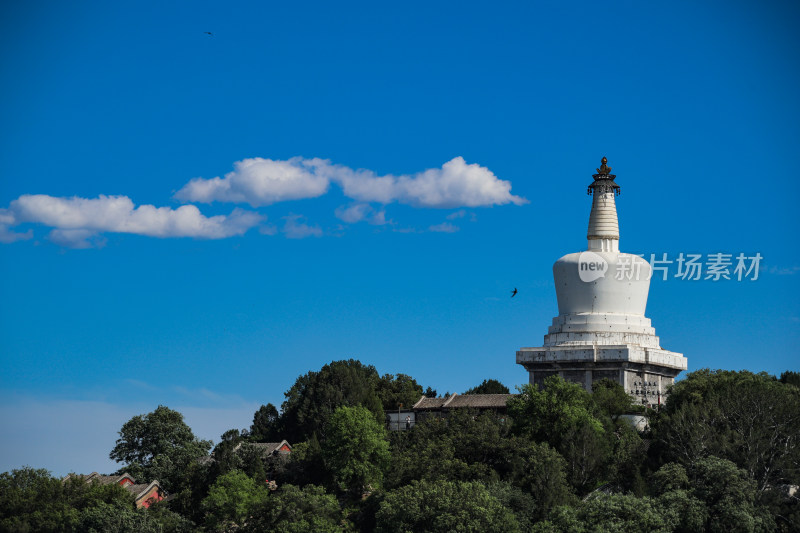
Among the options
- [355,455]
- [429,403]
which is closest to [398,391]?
[429,403]

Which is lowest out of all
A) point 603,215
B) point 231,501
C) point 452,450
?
point 231,501

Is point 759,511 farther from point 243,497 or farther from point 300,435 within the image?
point 300,435

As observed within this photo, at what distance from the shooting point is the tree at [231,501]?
5094 centimetres

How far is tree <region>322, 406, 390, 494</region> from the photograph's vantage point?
176 ft

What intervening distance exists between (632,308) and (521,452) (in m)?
19.9

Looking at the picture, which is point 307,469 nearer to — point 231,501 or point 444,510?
point 231,501

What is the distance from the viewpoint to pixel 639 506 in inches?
1773

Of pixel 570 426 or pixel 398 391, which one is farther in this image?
pixel 398 391

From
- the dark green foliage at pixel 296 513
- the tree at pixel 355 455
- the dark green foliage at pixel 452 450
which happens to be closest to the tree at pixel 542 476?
the dark green foliage at pixel 452 450

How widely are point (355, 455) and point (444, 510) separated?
27.1 feet

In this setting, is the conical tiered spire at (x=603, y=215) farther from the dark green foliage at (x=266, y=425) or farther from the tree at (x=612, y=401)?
the dark green foliage at (x=266, y=425)

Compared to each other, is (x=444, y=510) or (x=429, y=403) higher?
(x=429, y=403)

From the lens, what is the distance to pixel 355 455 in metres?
54.0

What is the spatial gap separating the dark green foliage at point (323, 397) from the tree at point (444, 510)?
45.5 ft
